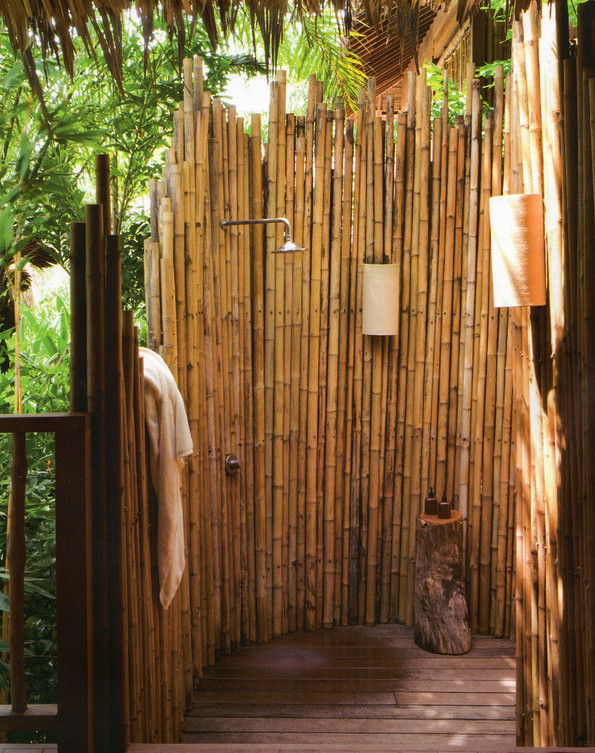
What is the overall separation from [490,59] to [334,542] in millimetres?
3304

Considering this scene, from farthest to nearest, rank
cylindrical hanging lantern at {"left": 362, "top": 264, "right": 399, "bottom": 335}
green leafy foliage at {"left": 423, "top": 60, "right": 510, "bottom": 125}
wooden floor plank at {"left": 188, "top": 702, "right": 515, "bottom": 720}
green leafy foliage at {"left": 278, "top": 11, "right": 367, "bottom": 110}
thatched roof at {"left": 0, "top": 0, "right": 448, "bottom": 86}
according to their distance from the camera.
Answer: green leafy foliage at {"left": 278, "top": 11, "right": 367, "bottom": 110}
green leafy foliage at {"left": 423, "top": 60, "right": 510, "bottom": 125}
cylindrical hanging lantern at {"left": 362, "top": 264, "right": 399, "bottom": 335}
wooden floor plank at {"left": 188, "top": 702, "right": 515, "bottom": 720}
thatched roof at {"left": 0, "top": 0, "right": 448, "bottom": 86}

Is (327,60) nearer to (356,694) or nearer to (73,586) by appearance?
(356,694)

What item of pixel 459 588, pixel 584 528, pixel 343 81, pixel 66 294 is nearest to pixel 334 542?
pixel 459 588

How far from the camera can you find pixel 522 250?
226 cm

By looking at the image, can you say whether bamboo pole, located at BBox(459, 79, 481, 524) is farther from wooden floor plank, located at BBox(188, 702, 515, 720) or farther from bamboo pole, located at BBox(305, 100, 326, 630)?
wooden floor plank, located at BBox(188, 702, 515, 720)

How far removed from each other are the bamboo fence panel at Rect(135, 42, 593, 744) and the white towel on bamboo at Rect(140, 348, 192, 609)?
1.89ft

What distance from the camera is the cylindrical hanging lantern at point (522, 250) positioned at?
2.20 meters

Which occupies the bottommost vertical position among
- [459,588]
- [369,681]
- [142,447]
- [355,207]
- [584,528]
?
[369,681]

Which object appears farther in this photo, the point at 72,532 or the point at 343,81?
the point at 343,81

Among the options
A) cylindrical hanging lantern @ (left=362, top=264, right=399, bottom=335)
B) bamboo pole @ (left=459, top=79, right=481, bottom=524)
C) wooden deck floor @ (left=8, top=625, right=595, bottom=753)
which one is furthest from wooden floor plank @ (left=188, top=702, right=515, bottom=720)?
cylindrical hanging lantern @ (left=362, top=264, right=399, bottom=335)

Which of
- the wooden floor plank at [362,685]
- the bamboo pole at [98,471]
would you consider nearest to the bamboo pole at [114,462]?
the bamboo pole at [98,471]

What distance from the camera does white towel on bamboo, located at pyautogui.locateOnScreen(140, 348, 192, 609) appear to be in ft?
7.59

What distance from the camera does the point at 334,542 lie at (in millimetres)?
3717

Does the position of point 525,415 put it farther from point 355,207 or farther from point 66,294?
point 66,294
